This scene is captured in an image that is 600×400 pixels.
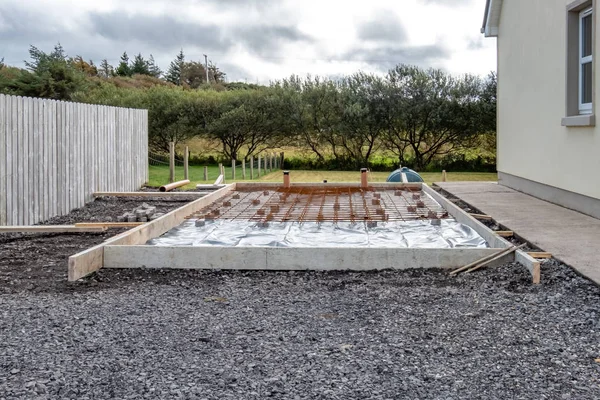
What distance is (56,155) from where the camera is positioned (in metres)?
9.23

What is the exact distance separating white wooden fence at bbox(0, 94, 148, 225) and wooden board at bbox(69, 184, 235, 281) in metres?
2.12

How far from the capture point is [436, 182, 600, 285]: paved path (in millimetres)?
5043

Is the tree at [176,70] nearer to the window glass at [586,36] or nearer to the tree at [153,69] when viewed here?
the tree at [153,69]

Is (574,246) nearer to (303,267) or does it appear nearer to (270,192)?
(303,267)

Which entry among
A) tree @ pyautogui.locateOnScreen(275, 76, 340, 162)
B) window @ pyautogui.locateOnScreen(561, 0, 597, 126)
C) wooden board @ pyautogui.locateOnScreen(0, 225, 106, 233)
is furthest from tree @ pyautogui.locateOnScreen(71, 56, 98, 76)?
window @ pyautogui.locateOnScreen(561, 0, 597, 126)

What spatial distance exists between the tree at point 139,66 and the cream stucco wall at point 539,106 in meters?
44.0

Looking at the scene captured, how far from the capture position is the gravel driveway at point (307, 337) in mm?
2836

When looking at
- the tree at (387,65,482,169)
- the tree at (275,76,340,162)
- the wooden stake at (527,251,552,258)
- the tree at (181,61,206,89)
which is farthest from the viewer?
the tree at (181,61,206,89)

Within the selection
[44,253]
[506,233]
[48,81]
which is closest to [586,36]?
[506,233]

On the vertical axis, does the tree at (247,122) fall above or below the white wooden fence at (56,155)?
above

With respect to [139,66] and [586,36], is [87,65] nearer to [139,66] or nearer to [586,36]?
[139,66]

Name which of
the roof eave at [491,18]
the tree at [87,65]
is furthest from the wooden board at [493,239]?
the tree at [87,65]

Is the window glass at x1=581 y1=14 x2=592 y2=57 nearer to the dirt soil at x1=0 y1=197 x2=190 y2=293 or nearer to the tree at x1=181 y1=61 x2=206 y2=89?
the dirt soil at x1=0 y1=197 x2=190 y2=293

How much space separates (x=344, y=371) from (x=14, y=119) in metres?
6.53
